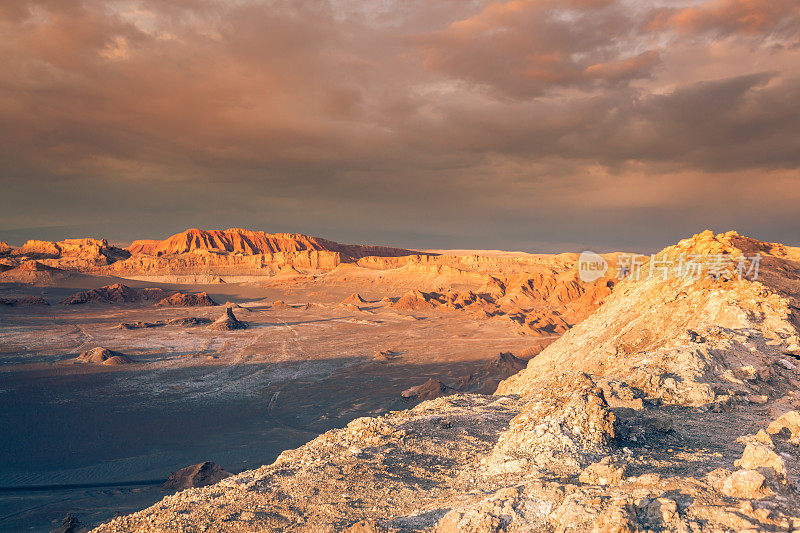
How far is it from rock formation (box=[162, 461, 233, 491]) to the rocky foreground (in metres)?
4.98

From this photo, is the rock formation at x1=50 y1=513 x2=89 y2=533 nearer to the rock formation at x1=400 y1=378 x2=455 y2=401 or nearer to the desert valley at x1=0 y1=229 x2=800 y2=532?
the desert valley at x1=0 y1=229 x2=800 y2=532

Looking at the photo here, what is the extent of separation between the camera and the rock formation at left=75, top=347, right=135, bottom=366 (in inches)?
1012

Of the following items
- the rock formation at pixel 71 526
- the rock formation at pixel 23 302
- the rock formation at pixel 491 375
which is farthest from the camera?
the rock formation at pixel 23 302

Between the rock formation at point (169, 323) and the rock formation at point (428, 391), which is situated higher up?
the rock formation at point (428, 391)

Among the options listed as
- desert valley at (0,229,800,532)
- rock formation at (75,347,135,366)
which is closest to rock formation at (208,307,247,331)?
desert valley at (0,229,800,532)

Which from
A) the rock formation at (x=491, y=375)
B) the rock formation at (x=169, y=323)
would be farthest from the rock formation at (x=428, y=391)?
the rock formation at (x=169, y=323)

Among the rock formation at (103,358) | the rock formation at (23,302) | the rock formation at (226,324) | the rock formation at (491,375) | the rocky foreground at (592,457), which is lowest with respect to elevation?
Answer: the rock formation at (103,358)

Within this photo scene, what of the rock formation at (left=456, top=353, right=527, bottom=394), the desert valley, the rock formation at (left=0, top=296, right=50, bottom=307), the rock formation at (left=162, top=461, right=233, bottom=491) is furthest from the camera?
the rock formation at (left=0, top=296, right=50, bottom=307)

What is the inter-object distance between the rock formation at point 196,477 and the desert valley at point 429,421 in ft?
0.17

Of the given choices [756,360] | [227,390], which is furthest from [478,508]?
[227,390]

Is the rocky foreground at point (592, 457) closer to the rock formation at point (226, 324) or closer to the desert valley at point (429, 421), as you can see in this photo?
the desert valley at point (429, 421)

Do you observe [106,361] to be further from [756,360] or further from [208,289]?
[208,289]

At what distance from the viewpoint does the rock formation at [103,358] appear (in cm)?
2570

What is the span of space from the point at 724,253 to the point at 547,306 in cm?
3805
